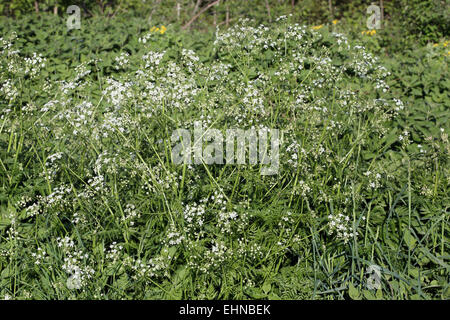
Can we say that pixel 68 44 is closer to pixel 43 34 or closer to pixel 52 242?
pixel 43 34

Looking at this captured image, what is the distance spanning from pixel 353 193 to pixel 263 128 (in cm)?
69

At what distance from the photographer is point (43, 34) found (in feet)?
18.1

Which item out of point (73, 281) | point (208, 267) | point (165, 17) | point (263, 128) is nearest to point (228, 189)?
point (263, 128)

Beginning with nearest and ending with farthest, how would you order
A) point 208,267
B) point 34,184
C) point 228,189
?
point 208,267 < point 228,189 < point 34,184

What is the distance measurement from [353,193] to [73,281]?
5.62 ft

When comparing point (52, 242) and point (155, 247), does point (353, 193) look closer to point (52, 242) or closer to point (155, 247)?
point (155, 247)

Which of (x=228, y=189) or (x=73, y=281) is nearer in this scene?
(x=73, y=281)

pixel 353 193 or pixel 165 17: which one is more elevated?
pixel 165 17

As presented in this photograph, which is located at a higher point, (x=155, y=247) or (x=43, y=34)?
(x=43, y=34)

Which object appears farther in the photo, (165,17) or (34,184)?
(165,17)

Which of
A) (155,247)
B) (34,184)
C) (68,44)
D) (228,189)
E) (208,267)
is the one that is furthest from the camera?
(68,44)

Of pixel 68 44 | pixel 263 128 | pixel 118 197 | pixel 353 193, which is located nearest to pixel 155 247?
A: pixel 118 197
